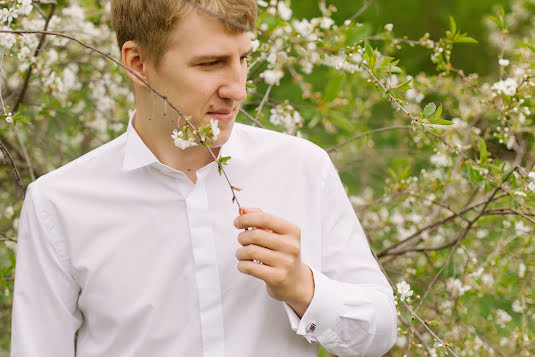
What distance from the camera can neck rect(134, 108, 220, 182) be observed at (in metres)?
1.68

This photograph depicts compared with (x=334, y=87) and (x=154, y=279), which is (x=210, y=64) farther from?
(x=334, y=87)

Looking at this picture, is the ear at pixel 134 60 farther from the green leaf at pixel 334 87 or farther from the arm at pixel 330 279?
the green leaf at pixel 334 87

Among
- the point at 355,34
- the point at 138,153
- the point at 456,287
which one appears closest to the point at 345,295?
the point at 138,153

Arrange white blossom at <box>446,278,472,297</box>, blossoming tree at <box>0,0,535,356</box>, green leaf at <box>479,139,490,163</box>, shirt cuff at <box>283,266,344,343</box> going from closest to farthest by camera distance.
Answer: shirt cuff at <box>283,266,344,343</box>, green leaf at <box>479,139,490,163</box>, blossoming tree at <box>0,0,535,356</box>, white blossom at <box>446,278,472,297</box>

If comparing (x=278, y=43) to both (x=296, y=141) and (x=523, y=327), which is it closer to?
(x=296, y=141)

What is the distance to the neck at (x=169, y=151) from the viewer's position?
1.68 meters

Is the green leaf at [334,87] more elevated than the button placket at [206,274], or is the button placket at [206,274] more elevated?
the green leaf at [334,87]

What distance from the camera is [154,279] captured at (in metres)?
1.59

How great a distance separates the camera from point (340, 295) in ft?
5.03

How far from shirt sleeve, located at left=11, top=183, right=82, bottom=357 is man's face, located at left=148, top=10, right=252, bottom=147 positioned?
0.49 metres

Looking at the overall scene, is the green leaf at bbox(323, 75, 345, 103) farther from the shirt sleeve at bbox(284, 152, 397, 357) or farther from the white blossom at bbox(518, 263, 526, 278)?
the white blossom at bbox(518, 263, 526, 278)

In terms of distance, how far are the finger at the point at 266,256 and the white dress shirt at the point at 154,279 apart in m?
0.18

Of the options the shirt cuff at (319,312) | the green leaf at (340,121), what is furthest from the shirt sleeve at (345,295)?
the green leaf at (340,121)

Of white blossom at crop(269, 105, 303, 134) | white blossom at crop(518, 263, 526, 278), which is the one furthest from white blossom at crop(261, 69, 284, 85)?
white blossom at crop(518, 263, 526, 278)
